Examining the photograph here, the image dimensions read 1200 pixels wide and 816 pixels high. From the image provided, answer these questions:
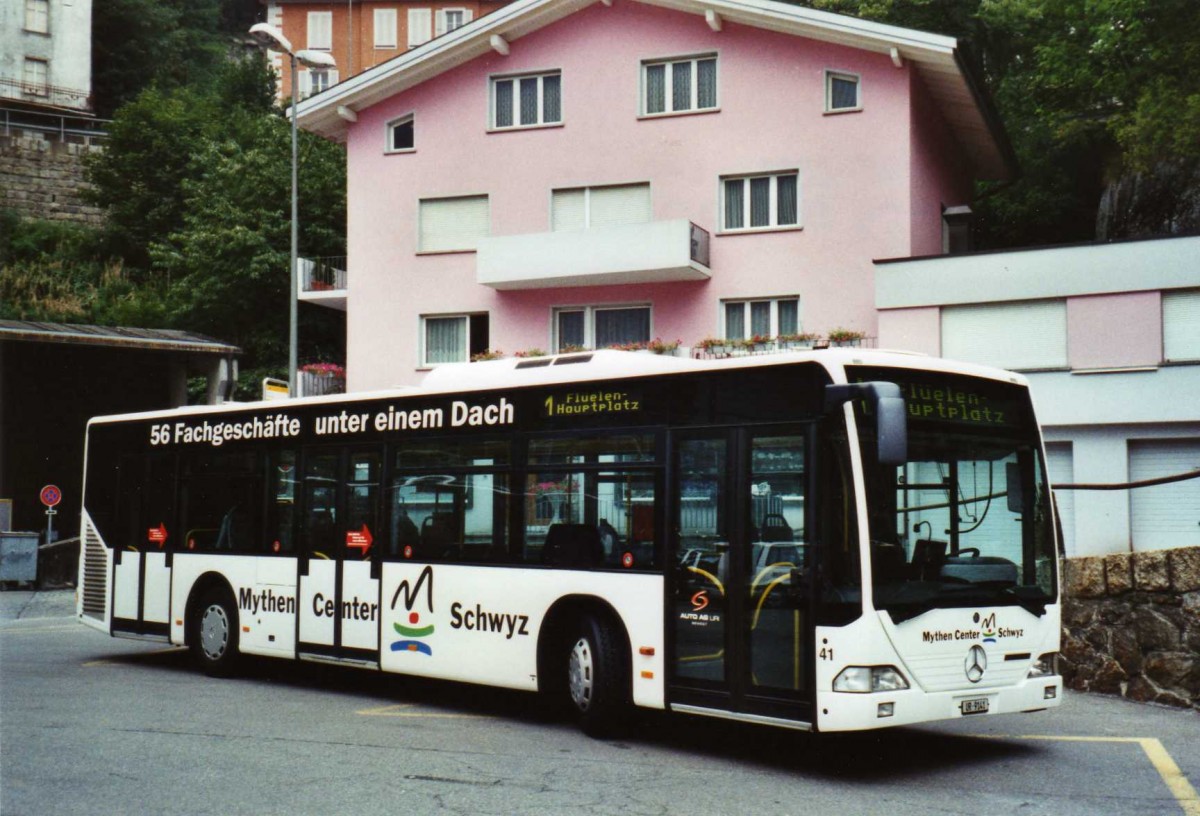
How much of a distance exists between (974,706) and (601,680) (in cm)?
266

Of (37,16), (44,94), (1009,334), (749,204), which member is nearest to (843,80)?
(749,204)

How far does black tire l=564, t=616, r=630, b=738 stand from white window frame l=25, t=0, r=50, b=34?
4754 cm

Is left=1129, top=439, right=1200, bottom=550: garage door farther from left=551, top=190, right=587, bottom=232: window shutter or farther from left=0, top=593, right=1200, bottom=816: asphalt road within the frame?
left=0, top=593, right=1200, bottom=816: asphalt road

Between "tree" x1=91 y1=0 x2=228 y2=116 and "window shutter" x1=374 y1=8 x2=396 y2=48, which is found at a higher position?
"window shutter" x1=374 y1=8 x2=396 y2=48

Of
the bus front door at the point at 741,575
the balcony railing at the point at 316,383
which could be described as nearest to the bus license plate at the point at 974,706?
the bus front door at the point at 741,575

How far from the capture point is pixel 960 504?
897 cm

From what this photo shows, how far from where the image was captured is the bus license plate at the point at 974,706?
8.71 meters

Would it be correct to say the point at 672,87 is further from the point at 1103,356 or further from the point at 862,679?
the point at 862,679

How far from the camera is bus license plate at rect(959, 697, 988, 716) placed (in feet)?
28.6

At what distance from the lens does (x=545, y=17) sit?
102ft

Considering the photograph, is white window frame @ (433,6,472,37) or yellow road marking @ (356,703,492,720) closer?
yellow road marking @ (356,703,492,720)

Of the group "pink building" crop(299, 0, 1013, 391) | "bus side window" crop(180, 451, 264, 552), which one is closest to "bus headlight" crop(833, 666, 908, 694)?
"bus side window" crop(180, 451, 264, 552)

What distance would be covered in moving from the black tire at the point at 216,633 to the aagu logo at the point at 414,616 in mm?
2674

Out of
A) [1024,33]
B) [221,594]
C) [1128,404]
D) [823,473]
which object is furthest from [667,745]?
[1024,33]
